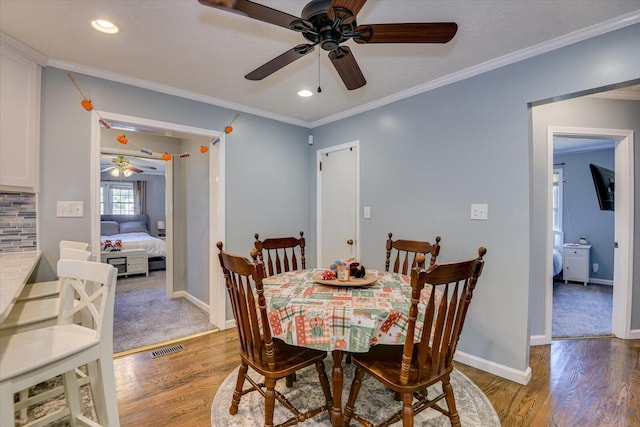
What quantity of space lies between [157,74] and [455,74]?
248 cm

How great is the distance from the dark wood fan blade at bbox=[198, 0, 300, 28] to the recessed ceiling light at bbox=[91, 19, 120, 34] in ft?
3.57

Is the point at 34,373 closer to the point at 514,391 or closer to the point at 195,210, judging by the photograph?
the point at 514,391

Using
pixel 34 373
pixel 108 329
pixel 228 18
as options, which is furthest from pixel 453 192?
pixel 34 373

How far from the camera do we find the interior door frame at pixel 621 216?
2.90 meters

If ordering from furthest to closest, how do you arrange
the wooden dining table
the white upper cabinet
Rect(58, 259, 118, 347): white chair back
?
the white upper cabinet → the wooden dining table → Rect(58, 259, 118, 347): white chair back

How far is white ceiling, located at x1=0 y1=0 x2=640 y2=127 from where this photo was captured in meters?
1.70

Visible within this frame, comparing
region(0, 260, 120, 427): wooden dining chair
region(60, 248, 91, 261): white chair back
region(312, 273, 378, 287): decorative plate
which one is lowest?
region(0, 260, 120, 427): wooden dining chair

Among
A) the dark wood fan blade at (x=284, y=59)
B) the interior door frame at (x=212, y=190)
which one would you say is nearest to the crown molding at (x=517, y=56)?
the dark wood fan blade at (x=284, y=59)

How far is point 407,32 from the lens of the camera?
4.72 ft

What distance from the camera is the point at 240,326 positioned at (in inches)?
67.6

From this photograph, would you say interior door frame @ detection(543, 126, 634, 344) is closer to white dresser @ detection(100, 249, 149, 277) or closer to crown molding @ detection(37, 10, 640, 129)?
crown molding @ detection(37, 10, 640, 129)

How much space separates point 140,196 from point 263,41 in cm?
794

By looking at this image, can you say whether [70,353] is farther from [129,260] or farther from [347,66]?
[129,260]

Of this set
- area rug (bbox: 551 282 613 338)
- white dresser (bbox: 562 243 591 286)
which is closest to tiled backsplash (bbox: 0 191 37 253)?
area rug (bbox: 551 282 613 338)
